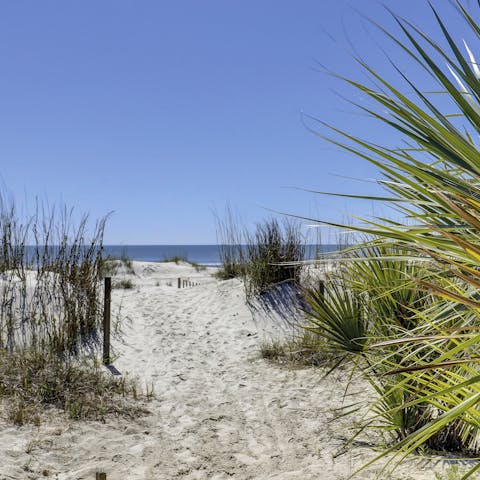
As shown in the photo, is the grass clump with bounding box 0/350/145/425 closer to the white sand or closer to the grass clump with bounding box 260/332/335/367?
the white sand

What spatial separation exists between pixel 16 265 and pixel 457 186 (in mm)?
6809

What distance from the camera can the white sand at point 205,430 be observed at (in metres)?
3.81

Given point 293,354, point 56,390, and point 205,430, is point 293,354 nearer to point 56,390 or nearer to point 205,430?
point 205,430

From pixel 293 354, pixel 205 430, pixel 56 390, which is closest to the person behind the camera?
pixel 205 430

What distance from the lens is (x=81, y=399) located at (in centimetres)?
510

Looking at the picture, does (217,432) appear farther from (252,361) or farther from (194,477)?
(252,361)

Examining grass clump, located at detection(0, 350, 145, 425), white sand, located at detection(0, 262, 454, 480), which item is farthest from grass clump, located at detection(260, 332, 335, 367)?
grass clump, located at detection(0, 350, 145, 425)

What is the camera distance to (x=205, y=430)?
4789 mm

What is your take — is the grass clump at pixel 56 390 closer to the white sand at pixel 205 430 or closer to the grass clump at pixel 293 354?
the white sand at pixel 205 430

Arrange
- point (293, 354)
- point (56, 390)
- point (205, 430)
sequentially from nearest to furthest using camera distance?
1. point (205, 430)
2. point (56, 390)
3. point (293, 354)

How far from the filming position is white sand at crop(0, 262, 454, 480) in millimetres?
3812

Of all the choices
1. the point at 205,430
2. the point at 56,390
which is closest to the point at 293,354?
the point at 205,430

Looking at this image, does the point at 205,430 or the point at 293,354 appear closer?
the point at 205,430

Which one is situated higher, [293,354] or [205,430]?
[293,354]
